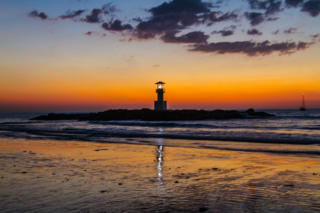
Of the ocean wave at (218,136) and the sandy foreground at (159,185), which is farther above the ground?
the sandy foreground at (159,185)

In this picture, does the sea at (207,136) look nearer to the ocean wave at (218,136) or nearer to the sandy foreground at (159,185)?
the ocean wave at (218,136)

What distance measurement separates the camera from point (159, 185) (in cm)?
612

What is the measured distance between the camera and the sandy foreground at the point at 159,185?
15.6ft

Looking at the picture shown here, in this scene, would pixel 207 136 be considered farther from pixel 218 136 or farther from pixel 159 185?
pixel 159 185

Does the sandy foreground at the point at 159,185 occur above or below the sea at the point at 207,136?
above

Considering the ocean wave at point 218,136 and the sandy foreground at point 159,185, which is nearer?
the sandy foreground at point 159,185

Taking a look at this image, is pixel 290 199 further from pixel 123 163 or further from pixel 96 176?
pixel 123 163

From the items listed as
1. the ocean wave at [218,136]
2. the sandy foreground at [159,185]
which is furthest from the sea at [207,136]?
the sandy foreground at [159,185]

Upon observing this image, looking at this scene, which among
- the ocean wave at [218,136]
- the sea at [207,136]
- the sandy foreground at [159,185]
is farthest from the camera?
the ocean wave at [218,136]

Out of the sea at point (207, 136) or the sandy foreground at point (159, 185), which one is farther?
the sea at point (207, 136)

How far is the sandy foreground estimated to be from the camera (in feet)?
15.6

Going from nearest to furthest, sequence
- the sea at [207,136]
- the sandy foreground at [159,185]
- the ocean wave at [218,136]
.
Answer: the sandy foreground at [159,185]
the sea at [207,136]
the ocean wave at [218,136]

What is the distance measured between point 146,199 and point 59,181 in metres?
2.39

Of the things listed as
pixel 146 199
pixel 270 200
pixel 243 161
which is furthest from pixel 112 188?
pixel 243 161
